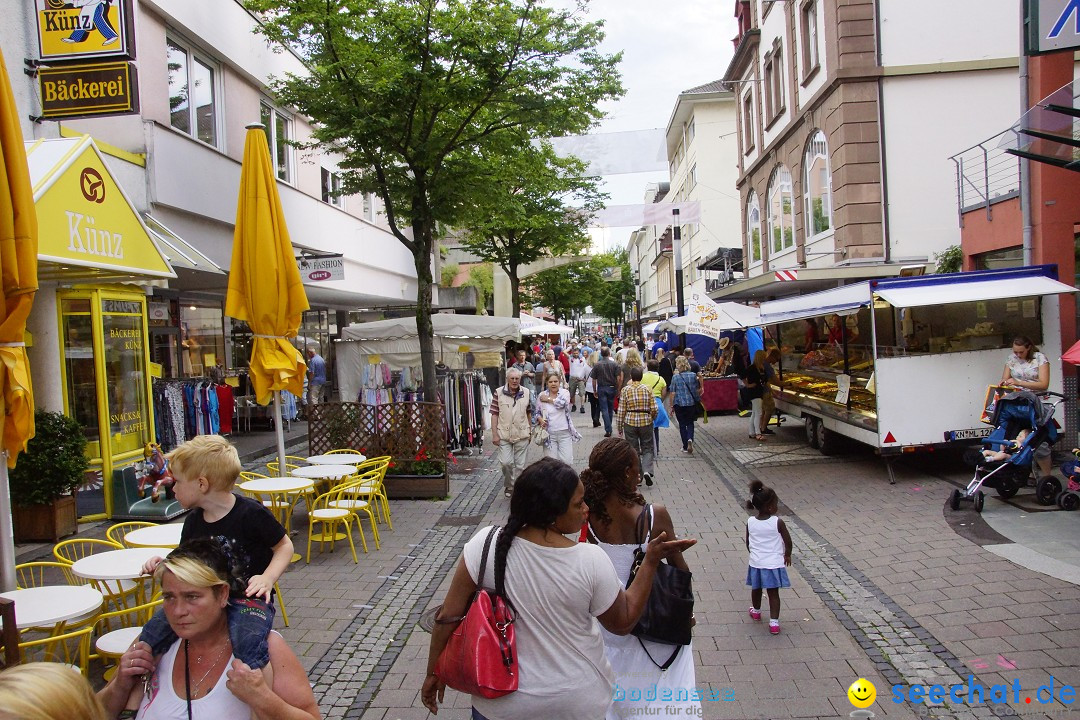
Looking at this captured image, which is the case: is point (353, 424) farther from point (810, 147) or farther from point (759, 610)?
point (810, 147)

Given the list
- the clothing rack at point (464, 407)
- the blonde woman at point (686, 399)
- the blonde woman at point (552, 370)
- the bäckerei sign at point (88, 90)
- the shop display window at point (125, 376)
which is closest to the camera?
the bäckerei sign at point (88, 90)

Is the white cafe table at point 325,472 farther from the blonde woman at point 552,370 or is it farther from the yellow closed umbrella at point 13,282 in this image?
the yellow closed umbrella at point 13,282

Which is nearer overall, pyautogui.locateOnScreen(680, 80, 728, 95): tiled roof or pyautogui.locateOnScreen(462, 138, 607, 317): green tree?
pyautogui.locateOnScreen(462, 138, 607, 317): green tree

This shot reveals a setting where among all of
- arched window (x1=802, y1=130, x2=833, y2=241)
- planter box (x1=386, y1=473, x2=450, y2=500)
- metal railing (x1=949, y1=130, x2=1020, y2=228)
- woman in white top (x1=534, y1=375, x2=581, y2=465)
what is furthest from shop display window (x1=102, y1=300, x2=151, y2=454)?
arched window (x1=802, y1=130, x2=833, y2=241)

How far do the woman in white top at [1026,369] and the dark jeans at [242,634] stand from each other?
9038 mm

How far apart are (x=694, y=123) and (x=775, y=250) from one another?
1693 centimetres

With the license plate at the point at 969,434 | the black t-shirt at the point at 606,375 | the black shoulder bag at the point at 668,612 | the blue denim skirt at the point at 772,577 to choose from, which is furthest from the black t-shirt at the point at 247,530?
the black t-shirt at the point at 606,375

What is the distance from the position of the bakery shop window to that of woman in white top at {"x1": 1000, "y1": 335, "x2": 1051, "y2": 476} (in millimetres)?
726

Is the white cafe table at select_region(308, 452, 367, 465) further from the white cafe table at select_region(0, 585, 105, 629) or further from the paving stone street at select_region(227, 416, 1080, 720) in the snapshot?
the white cafe table at select_region(0, 585, 105, 629)

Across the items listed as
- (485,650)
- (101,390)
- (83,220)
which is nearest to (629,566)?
(485,650)

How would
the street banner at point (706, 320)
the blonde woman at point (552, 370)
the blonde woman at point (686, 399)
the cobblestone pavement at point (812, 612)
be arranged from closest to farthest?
the cobblestone pavement at point (812, 612), the blonde woman at point (552, 370), the blonde woman at point (686, 399), the street banner at point (706, 320)

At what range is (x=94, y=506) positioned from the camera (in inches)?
353

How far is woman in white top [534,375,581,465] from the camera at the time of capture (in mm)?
9898

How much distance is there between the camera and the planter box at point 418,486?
33.4 ft
